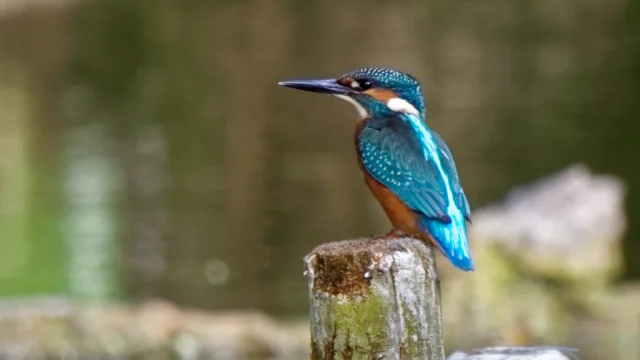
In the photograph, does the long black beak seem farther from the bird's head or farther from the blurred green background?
the blurred green background

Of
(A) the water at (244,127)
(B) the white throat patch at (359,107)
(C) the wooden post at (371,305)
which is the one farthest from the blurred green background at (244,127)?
(C) the wooden post at (371,305)

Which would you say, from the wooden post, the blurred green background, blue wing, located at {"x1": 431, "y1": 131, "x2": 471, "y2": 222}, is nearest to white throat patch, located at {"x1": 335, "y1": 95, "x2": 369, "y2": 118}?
blue wing, located at {"x1": 431, "y1": 131, "x2": 471, "y2": 222}

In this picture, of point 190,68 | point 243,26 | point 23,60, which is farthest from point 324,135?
point 243,26

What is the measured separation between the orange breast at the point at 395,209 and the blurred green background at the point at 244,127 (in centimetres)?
459

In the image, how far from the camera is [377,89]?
11.8 feet

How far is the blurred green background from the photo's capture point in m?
9.68

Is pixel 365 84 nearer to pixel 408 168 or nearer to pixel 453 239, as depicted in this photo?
pixel 408 168

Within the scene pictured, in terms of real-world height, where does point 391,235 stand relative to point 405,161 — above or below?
below

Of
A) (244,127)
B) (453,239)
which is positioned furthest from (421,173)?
(244,127)

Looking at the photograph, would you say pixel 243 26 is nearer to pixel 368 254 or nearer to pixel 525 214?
pixel 525 214

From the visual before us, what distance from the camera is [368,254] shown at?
2803 mm

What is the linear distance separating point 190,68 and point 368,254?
18904 millimetres

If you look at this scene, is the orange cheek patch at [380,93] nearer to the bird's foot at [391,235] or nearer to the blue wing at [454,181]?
the blue wing at [454,181]

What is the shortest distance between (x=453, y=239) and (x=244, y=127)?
40.7ft
